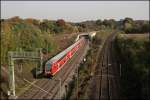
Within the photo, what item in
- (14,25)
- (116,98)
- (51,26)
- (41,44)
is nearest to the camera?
(116,98)

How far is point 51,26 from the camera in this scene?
423ft

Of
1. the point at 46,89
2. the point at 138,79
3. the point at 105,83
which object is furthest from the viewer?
the point at 105,83

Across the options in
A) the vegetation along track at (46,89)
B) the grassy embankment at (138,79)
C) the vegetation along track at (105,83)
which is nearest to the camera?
the grassy embankment at (138,79)

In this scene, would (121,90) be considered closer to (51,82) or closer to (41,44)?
(51,82)

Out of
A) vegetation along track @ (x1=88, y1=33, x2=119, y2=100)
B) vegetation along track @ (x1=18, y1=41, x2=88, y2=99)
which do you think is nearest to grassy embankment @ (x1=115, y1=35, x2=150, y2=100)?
vegetation along track @ (x1=88, y1=33, x2=119, y2=100)

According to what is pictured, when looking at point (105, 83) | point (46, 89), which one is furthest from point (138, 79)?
point (46, 89)

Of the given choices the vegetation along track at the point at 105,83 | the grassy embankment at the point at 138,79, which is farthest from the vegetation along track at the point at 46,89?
the grassy embankment at the point at 138,79

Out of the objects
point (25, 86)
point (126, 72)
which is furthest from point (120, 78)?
point (25, 86)

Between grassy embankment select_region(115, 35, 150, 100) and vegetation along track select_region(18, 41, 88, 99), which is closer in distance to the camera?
grassy embankment select_region(115, 35, 150, 100)

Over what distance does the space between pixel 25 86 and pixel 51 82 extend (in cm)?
425

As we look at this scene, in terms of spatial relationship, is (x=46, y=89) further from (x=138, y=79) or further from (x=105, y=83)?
(x=138, y=79)

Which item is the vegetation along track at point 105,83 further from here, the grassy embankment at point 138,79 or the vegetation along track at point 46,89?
the vegetation along track at point 46,89

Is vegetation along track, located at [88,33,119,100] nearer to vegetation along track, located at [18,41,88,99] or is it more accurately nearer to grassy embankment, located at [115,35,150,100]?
grassy embankment, located at [115,35,150,100]

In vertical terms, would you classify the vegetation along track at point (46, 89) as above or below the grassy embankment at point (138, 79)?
below
